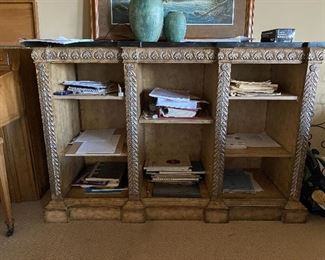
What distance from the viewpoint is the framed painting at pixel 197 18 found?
1.67 metres

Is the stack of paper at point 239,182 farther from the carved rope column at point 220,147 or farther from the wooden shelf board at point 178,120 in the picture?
the wooden shelf board at point 178,120

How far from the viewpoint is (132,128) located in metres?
1.49

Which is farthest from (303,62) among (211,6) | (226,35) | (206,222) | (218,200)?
Answer: (206,222)

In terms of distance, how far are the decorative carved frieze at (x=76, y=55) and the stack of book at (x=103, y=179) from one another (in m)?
0.71

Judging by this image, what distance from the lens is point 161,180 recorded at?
5.77ft

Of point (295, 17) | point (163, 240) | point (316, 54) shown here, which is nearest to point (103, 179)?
point (163, 240)

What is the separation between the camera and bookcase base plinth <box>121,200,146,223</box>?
1.59 meters

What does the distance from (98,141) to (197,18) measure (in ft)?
2.98

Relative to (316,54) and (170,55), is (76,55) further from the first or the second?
(316,54)

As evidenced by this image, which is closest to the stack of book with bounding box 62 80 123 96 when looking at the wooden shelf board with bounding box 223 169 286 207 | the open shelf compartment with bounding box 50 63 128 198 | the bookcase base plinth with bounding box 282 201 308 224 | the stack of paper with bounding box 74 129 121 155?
the open shelf compartment with bounding box 50 63 128 198

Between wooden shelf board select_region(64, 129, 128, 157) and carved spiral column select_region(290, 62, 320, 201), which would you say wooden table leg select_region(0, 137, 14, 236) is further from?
carved spiral column select_region(290, 62, 320, 201)

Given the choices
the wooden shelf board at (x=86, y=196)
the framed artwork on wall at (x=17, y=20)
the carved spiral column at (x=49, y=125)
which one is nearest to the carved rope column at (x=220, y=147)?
the wooden shelf board at (x=86, y=196)

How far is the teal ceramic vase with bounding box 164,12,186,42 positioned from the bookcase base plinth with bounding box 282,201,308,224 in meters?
1.08

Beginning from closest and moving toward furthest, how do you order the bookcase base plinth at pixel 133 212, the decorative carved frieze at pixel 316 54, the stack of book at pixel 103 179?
the decorative carved frieze at pixel 316 54 → the bookcase base plinth at pixel 133 212 → the stack of book at pixel 103 179
